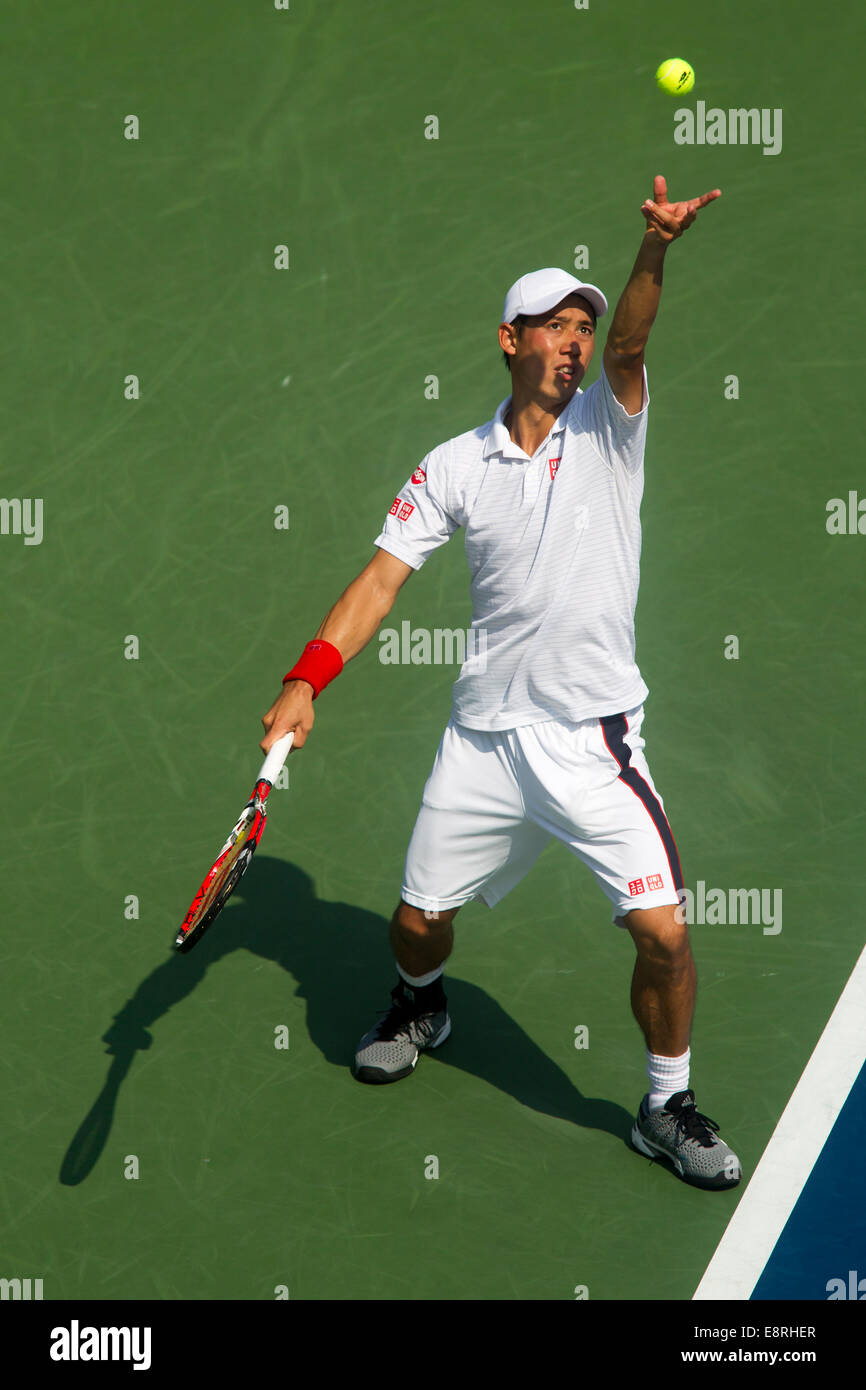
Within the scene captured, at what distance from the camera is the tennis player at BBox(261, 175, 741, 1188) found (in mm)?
5059

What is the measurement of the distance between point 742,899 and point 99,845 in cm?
257

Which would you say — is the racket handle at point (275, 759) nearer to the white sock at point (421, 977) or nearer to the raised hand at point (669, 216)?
the white sock at point (421, 977)

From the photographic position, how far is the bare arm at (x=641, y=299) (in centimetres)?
444

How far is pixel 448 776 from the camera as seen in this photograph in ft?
17.4

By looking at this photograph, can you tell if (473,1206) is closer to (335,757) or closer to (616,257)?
(335,757)

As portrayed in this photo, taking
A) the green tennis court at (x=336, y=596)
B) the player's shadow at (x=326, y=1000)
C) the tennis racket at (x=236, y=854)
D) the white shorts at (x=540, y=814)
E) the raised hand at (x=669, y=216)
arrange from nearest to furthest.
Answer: the raised hand at (x=669, y=216) → the tennis racket at (x=236, y=854) → the white shorts at (x=540, y=814) → the green tennis court at (x=336, y=596) → the player's shadow at (x=326, y=1000)

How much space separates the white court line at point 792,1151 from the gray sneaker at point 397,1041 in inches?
47.2

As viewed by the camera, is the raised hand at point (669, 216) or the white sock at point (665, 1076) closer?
the raised hand at point (669, 216)

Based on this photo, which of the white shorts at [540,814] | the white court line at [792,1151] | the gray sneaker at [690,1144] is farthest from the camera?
the gray sneaker at [690,1144]

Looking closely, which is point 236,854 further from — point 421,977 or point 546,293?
point 546,293

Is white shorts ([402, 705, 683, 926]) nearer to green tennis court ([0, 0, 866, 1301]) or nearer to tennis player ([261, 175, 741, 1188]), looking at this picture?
A: tennis player ([261, 175, 741, 1188])

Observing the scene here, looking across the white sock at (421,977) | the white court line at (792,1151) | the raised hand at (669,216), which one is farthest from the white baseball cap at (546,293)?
the white court line at (792,1151)

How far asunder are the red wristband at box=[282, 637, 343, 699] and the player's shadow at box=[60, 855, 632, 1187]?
1.54 meters

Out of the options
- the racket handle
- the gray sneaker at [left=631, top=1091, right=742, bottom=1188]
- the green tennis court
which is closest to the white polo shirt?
the racket handle
